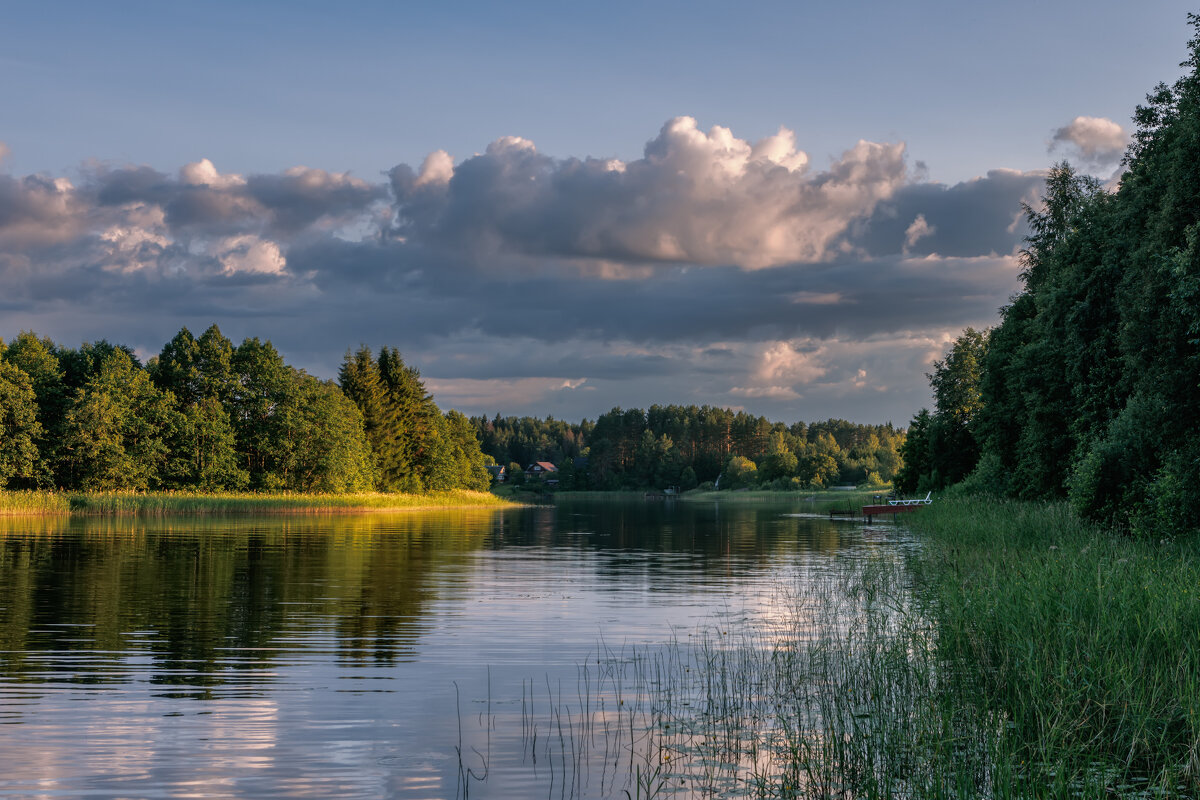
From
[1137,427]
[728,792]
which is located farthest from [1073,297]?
[728,792]

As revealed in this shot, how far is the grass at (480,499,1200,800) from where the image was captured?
9.34 meters

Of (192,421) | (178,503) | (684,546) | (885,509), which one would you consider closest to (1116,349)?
(684,546)

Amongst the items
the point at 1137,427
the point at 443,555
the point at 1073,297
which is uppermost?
the point at 1073,297

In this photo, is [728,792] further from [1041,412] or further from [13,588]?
[1041,412]

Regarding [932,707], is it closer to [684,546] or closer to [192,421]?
[684,546]

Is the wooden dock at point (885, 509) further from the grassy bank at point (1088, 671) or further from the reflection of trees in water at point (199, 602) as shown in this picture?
Answer: the grassy bank at point (1088, 671)

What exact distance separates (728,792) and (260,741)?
5619mm

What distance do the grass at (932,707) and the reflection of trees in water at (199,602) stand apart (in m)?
5.74

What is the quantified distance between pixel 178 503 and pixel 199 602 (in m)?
55.6

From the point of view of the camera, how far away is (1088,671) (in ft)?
36.0

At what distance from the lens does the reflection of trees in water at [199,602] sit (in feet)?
53.7

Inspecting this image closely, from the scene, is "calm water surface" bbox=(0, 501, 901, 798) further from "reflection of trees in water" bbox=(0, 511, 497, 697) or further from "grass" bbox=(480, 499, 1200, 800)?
Result: "grass" bbox=(480, 499, 1200, 800)

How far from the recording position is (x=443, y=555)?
4119 cm

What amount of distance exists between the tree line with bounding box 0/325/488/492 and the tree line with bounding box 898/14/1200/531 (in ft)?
213
